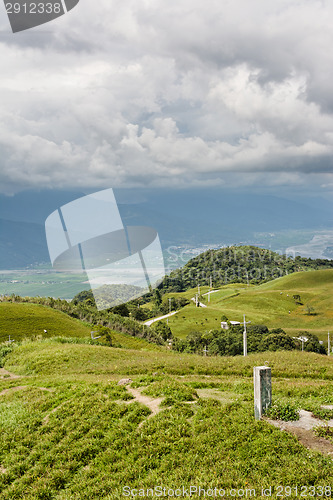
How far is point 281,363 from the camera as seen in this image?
16.8 meters

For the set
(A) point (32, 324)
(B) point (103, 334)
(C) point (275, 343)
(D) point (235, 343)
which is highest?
(A) point (32, 324)

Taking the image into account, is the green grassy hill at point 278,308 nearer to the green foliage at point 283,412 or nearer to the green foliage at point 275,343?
the green foliage at point 275,343

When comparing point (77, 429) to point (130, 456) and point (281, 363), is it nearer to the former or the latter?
point (130, 456)

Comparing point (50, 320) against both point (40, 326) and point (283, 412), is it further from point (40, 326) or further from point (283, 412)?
point (283, 412)

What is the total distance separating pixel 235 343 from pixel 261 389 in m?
52.2

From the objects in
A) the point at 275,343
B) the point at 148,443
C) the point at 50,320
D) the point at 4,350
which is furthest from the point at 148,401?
the point at 275,343

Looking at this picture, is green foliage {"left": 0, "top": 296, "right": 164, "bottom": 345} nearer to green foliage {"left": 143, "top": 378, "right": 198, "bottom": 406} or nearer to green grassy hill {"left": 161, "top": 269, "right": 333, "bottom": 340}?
green foliage {"left": 143, "top": 378, "right": 198, "bottom": 406}

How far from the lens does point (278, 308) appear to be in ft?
325

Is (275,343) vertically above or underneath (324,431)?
underneath

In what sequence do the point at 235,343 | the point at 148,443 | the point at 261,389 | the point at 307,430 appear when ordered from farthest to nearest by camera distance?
1. the point at 235,343
2. the point at 261,389
3. the point at 148,443
4. the point at 307,430

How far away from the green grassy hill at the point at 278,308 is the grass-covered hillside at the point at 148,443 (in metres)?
66.5

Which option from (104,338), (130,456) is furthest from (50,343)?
(130,456)

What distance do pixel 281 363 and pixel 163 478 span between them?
11.8 metres

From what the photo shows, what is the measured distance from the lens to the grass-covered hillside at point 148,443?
20.2 ft
